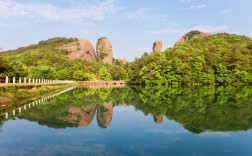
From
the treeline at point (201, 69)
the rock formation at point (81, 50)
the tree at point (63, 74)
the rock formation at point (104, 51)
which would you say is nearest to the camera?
the treeline at point (201, 69)

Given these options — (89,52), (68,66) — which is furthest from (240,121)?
(89,52)

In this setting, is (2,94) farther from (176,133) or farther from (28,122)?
(176,133)

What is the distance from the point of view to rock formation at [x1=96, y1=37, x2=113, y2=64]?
128m

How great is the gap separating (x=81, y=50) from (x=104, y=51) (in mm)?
10992

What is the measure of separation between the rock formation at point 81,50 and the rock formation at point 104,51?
2.89 meters

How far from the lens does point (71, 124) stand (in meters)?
10.8

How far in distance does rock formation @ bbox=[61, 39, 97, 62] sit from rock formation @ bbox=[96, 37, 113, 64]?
2.89m

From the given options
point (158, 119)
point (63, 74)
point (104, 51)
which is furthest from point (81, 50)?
point (158, 119)

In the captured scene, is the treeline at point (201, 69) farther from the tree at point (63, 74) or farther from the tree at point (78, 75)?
Answer: the tree at point (63, 74)

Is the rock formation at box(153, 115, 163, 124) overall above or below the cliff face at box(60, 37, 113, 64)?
below

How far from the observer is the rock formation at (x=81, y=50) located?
12200cm

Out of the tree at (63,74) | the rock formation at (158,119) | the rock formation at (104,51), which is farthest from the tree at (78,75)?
the rock formation at (158,119)

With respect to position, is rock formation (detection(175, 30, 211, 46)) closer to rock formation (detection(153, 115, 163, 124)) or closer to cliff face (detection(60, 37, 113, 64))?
cliff face (detection(60, 37, 113, 64))

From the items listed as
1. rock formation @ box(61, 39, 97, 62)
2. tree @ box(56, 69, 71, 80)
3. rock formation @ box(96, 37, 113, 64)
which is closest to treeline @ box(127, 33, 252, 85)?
tree @ box(56, 69, 71, 80)
